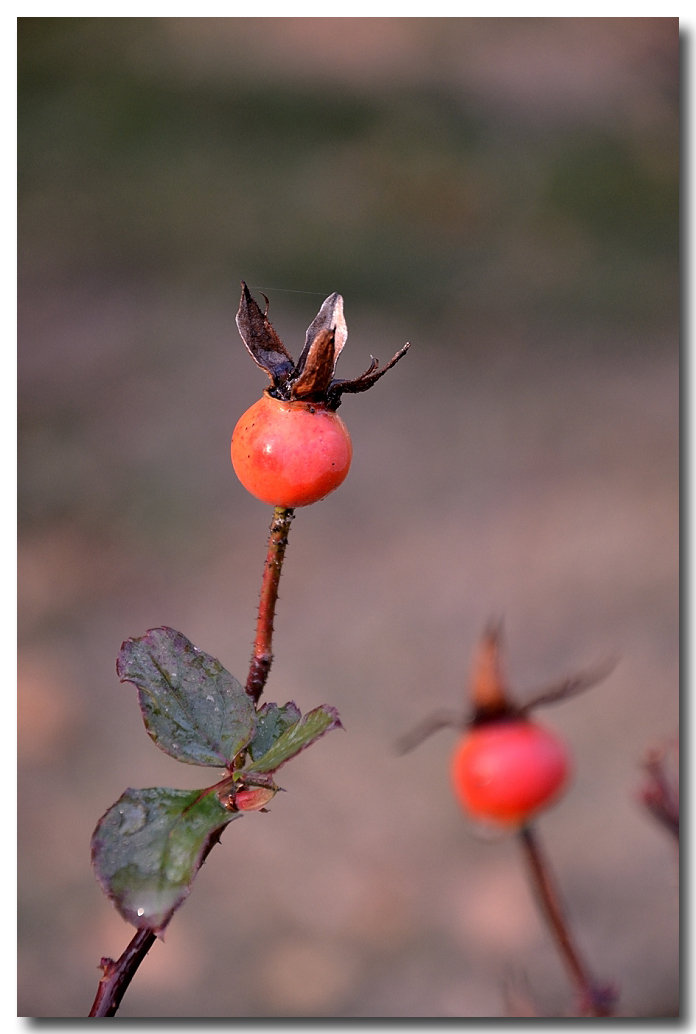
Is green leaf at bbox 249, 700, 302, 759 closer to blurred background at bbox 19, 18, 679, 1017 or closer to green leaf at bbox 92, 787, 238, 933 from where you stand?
green leaf at bbox 92, 787, 238, 933

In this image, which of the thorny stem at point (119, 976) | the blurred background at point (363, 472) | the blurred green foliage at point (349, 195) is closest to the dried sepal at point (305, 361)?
the thorny stem at point (119, 976)

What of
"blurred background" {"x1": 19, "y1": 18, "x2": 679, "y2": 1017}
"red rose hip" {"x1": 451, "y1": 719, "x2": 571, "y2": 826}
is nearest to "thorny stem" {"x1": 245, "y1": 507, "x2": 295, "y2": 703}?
"red rose hip" {"x1": 451, "y1": 719, "x2": 571, "y2": 826}

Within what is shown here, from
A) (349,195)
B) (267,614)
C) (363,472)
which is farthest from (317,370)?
(349,195)

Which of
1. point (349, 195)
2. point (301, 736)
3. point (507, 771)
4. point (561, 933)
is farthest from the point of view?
point (349, 195)

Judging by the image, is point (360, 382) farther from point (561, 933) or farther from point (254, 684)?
point (561, 933)

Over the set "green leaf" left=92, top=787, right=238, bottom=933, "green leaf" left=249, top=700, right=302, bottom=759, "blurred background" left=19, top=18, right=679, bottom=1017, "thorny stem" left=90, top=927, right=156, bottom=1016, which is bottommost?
"thorny stem" left=90, top=927, right=156, bottom=1016

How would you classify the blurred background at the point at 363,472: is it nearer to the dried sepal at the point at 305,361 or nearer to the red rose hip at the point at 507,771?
the red rose hip at the point at 507,771
